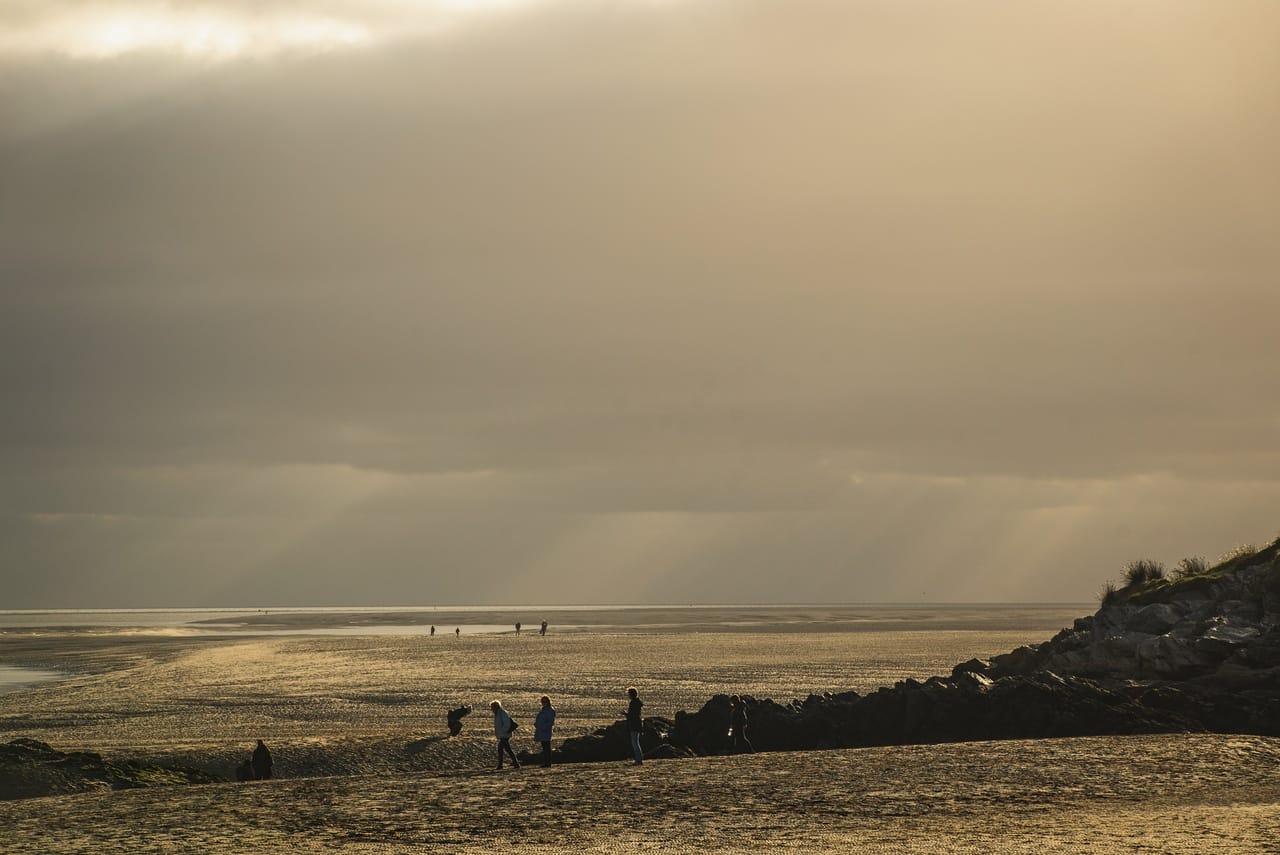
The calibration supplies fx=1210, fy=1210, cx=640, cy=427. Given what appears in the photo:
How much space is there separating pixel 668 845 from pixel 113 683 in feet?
194

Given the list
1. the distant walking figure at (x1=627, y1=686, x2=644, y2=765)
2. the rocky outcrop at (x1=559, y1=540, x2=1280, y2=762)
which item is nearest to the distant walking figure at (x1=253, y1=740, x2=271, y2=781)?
the rocky outcrop at (x1=559, y1=540, x2=1280, y2=762)

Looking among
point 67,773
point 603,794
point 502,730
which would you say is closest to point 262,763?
point 67,773

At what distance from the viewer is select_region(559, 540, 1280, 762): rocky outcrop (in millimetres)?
35656

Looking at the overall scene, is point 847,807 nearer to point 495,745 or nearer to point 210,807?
point 210,807

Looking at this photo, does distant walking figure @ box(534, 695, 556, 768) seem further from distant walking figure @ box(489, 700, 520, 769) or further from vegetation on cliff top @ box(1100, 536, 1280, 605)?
vegetation on cliff top @ box(1100, 536, 1280, 605)

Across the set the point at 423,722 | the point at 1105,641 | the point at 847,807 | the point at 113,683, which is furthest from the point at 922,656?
the point at 847,807

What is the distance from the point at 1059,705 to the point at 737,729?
9.85 metres

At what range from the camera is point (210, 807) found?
83.4ft

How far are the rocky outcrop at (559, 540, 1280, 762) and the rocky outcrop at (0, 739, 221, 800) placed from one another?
1126 centimetres

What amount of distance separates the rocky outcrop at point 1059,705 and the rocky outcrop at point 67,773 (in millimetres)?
11260

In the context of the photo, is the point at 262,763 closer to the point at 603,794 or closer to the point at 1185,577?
the point at 603,794

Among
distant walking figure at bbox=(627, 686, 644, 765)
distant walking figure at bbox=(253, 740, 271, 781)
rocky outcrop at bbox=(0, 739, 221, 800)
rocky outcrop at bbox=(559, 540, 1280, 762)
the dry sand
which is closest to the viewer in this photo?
the dry sand

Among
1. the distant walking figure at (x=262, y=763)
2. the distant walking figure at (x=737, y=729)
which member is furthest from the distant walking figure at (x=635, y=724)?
the distant walking figure at (x=262, y=763)

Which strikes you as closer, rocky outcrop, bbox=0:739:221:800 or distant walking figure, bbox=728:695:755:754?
rocky outcrop, bbox=0:739:221:800
